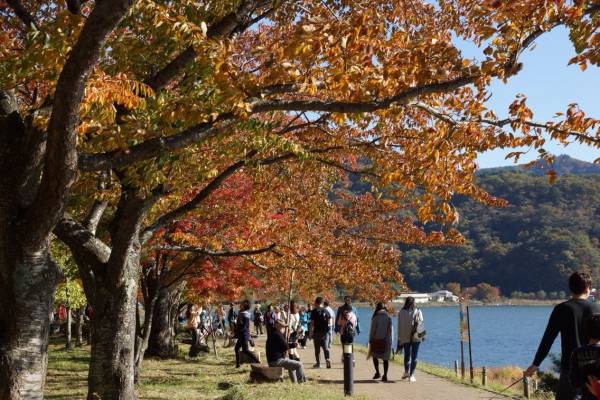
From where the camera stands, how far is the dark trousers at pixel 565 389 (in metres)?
5.12

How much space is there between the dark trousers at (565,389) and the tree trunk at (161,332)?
1612 cm

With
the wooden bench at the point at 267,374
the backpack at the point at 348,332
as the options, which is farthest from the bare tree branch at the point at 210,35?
the backpack at the point at 348,332

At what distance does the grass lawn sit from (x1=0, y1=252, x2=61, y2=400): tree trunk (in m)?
4.33

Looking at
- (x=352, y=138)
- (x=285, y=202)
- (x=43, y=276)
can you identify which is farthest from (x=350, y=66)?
(x=285, y=202)

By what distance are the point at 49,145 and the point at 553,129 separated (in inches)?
183

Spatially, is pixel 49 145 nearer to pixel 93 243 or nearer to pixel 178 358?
pixel 93 243

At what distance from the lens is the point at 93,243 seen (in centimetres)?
779

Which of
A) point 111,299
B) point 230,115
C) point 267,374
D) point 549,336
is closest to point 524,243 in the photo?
point 267,374

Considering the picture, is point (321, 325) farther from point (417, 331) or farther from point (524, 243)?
point (524, 243)

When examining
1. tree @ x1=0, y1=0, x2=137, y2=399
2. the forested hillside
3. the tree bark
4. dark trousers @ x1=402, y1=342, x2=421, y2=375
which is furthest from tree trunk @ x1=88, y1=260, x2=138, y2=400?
the forested hillside

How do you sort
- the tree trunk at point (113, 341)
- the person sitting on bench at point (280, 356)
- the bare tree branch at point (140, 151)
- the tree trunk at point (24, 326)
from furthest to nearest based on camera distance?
the person sitting on bench at point (280, 356) < the tree trunk at point (113, 341) < the bare tree branch at point (140, 151) < the tree trunk at point (24, 326)

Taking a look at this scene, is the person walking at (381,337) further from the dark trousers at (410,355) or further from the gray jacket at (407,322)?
the dark trousers at (410,355)

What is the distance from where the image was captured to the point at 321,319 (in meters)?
15.4

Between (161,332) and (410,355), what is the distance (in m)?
10.1
